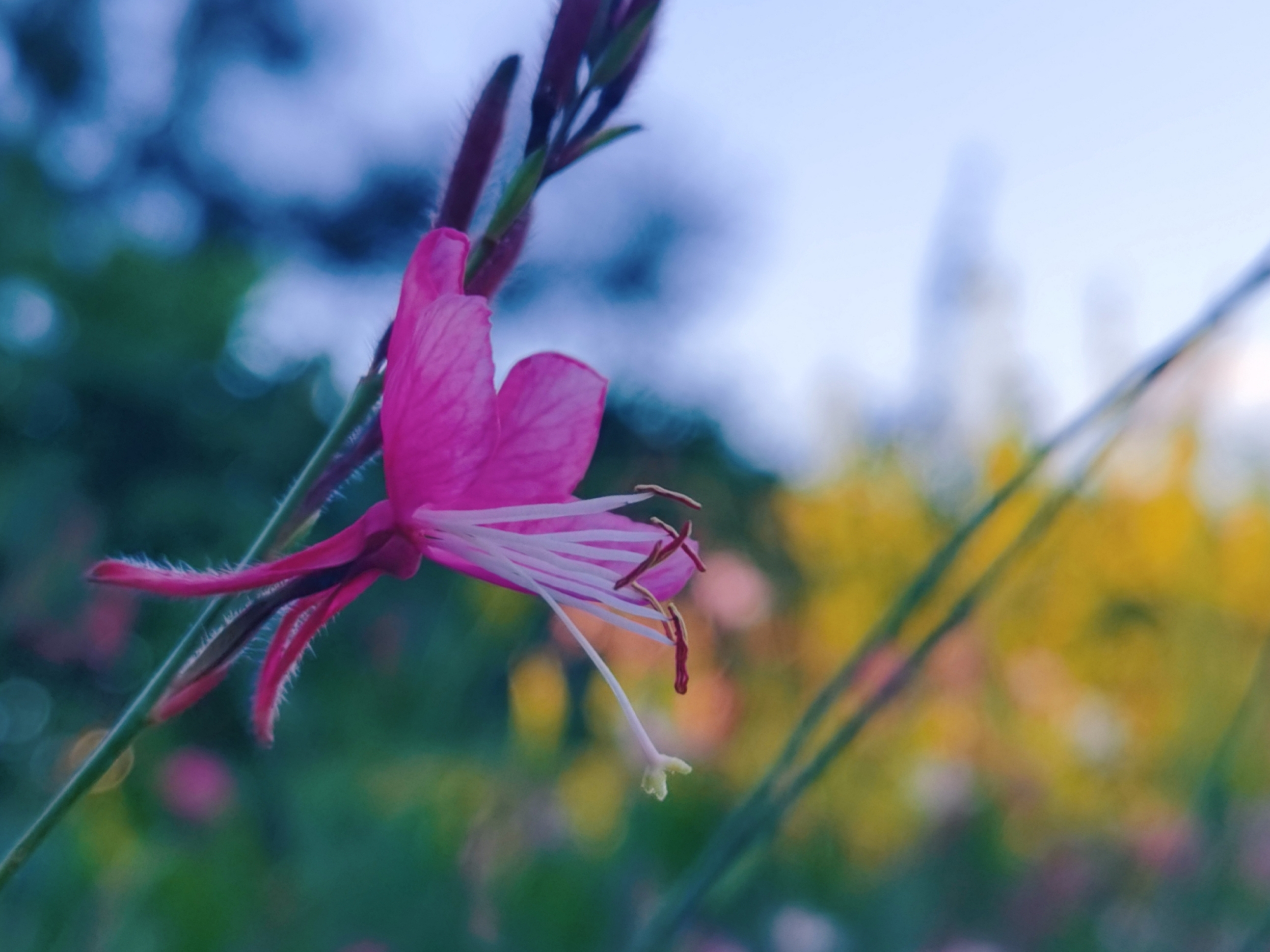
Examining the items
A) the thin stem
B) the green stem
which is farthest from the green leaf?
the thin stem

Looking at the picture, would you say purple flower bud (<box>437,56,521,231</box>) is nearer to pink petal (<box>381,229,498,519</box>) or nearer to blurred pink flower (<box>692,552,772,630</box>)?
pink petal (<box>381,229,498,519</box>)

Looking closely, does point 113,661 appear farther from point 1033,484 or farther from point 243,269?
point 1033,484

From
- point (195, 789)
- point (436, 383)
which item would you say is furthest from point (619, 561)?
point (195, 789)

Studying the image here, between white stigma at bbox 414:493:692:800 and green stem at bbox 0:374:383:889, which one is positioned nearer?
green stem at bbox 0:374:383:889

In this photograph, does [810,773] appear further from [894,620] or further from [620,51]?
[620,51]

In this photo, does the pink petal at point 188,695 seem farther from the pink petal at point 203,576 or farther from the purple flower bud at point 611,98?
the purple flower bud at point 611,98

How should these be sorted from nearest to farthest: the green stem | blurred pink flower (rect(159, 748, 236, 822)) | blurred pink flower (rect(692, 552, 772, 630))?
the green stem → blurred pink flower (rect(159, 748, 236, 822)) → blurred pink flower (rect(692, 552, 772, 630))

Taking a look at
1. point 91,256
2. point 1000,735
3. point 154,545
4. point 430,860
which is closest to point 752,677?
point 1000,735
